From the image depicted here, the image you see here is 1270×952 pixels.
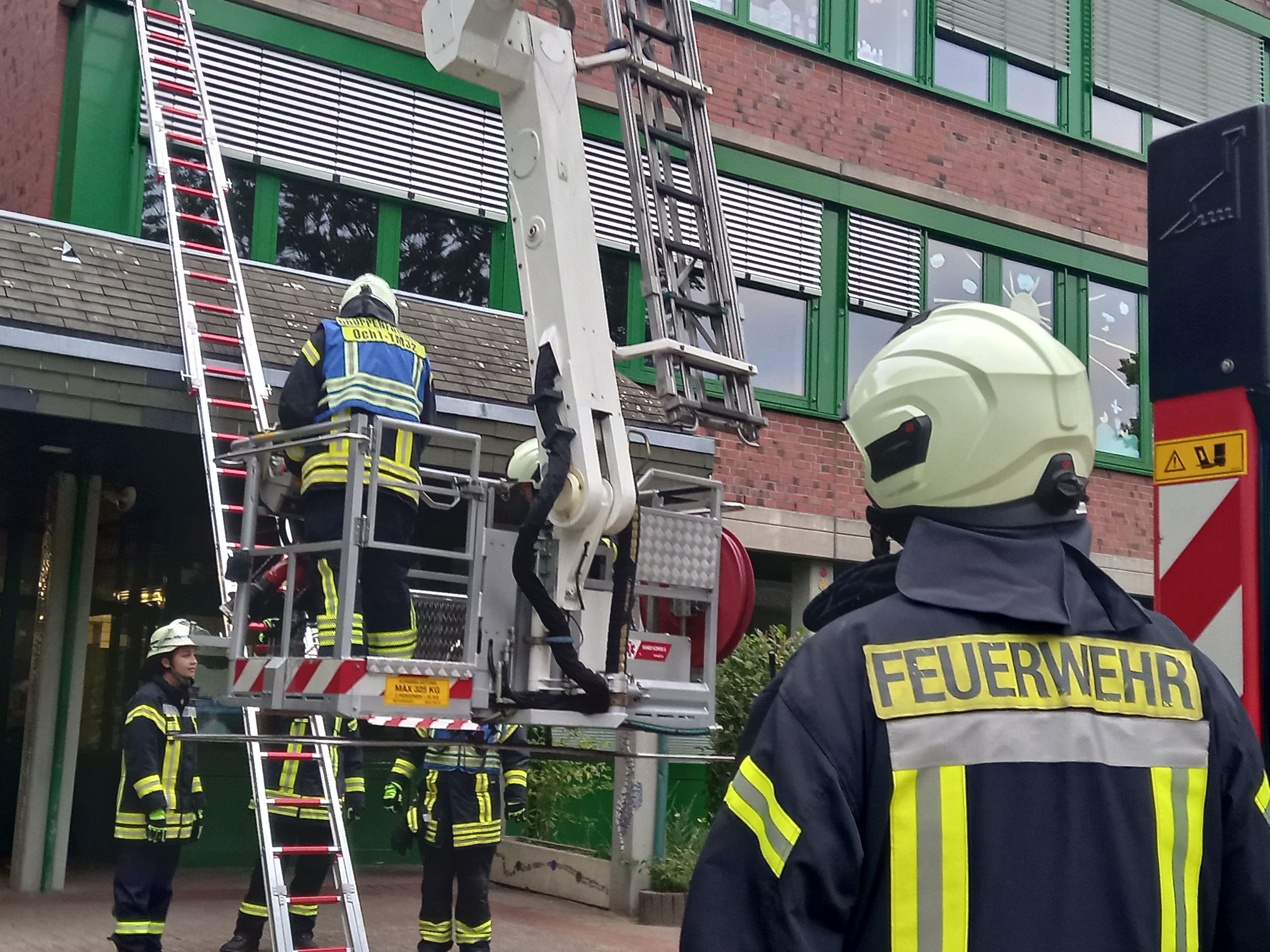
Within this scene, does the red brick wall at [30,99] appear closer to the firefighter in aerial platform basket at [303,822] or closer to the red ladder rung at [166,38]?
the red ladder rung at [166,38]

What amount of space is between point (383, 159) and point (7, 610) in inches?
166

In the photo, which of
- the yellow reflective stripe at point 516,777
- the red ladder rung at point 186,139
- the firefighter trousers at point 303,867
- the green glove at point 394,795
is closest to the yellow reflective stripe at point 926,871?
the firefighter trousers at point 303,867

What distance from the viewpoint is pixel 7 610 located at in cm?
1039

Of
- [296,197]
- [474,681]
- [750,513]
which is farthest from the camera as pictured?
[750,513]

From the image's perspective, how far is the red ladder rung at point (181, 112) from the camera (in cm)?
909

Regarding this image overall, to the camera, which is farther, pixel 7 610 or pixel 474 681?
pixel 7 610

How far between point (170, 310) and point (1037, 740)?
Result: 7.21 metres

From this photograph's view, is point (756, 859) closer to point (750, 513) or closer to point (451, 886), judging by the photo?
point (451, 886)

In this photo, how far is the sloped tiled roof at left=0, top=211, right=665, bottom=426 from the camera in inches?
308

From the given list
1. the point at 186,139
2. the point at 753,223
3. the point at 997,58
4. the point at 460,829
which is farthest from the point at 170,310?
the point at 997,58

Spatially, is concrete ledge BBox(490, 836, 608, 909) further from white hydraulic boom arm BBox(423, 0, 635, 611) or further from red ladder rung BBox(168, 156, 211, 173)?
white hydraulic boom arm BBox(423, 0, 635, 611)

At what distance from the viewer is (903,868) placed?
6.39 ft

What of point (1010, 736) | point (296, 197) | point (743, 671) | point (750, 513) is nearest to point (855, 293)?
point (750, 513)

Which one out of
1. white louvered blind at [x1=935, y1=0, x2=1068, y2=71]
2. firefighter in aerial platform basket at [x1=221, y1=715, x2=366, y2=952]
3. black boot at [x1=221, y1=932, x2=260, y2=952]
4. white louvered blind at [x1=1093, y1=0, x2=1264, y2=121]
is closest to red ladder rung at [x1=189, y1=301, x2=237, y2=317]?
firefighter in aerial platform basket at [x1=221, y1=715, x2=366, y2=952]
